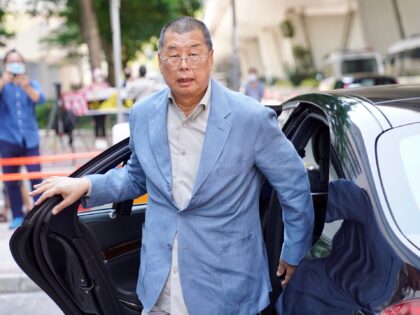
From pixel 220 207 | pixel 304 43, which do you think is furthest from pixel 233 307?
pixel 304 43

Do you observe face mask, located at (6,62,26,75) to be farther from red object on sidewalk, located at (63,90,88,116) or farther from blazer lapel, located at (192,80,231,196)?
red object on sidewalk, located at (63,90,88,116)

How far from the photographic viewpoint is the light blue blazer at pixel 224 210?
7.27ft

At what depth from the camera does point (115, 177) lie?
2549 millimetres

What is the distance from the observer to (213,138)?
2230 mm

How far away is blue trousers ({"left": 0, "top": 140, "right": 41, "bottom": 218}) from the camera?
7141mm

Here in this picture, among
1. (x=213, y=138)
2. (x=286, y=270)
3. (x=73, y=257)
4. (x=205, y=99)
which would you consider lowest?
(x=286, y=270)

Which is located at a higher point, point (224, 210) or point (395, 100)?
point (395, 100)

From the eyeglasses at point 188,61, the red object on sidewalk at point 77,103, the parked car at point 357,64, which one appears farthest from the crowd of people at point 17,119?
the parked car at point 357,64

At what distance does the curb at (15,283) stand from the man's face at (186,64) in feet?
12.2

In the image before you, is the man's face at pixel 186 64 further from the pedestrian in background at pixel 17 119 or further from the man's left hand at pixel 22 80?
the pedestrian in background at pixel 17 119

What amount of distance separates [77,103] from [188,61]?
11860 millimetres

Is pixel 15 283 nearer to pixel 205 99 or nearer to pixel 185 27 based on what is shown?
pixel 205 99

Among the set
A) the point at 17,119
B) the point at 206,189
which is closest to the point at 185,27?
the point at 206,189

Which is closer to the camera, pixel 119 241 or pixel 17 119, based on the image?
pixel 119 241
